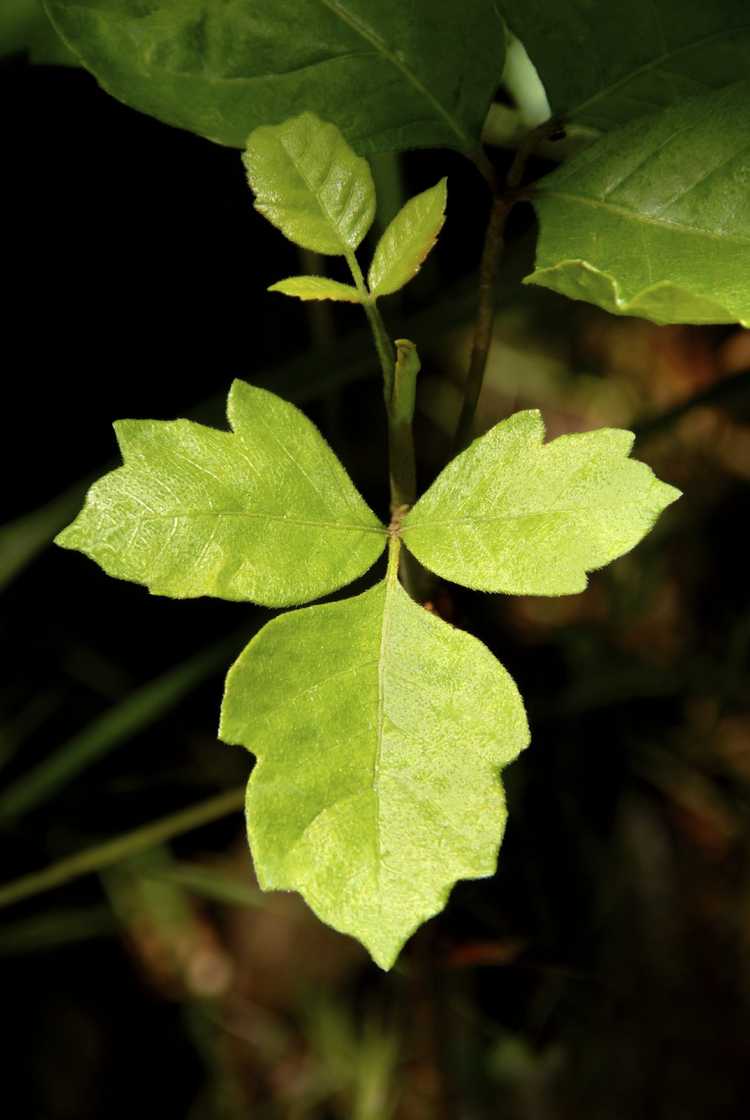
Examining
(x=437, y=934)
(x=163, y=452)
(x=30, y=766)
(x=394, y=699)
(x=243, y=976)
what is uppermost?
(x=163, y=452)

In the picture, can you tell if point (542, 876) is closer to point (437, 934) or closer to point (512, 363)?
point (437, 934)

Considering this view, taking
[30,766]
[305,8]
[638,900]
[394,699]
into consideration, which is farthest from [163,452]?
[638,900]

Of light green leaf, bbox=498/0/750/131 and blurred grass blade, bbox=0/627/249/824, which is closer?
light green leaf, bbox=498/0/750/131

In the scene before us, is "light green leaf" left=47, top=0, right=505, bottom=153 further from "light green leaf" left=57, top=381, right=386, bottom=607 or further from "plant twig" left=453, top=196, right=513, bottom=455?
"light green leaf" left=57, top=381, right=386, bottom=607

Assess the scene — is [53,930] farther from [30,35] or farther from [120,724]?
[30,35]

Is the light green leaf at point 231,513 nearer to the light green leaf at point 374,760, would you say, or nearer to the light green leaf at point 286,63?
the light green leaf at point 374,760

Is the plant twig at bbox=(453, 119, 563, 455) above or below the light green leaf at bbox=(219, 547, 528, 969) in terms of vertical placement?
above

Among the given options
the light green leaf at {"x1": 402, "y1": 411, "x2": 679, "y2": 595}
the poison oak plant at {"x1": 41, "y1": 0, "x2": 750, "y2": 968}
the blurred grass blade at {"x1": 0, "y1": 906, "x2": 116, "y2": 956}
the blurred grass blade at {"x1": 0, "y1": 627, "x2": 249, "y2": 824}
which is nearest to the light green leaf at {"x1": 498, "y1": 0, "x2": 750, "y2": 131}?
the poison oak plant at {"x1": 41, "y1": 0, "x2": 750, "y2": 968}

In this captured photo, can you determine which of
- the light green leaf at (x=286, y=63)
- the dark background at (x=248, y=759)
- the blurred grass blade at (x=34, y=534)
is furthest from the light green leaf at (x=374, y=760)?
the blurred grass blade at (x=34, y=534)
